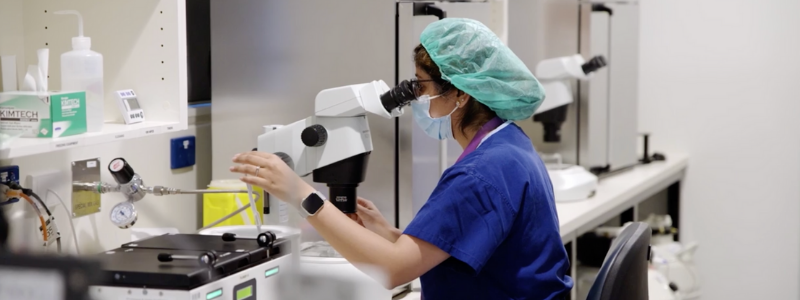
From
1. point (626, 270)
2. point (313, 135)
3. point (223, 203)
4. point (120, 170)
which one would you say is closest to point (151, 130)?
point (120, 170)

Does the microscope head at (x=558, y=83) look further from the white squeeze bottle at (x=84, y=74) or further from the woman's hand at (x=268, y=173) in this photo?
the white squeeze bottle at (x=84, y=74)

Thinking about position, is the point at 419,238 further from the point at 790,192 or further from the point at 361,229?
the point at 790,192

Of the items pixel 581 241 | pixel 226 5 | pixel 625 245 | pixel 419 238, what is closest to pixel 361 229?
pixel 419 238

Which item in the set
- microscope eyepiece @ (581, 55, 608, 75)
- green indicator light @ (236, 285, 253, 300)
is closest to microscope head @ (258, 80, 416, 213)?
green indicator light @ (236, 285, 253, 300)

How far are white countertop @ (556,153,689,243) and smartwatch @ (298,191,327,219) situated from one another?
1083mm

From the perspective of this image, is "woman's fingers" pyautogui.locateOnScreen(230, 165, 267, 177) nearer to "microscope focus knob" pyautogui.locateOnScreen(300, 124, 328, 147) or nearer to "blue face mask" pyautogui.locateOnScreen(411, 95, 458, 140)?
"microscope focus knob" pyautogui.locateOnScreen(300, 124, 328, 147)

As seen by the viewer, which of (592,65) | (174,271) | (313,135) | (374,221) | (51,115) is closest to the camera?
(174,271)

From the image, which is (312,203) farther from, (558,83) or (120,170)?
(558,83)

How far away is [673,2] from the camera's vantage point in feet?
11.6

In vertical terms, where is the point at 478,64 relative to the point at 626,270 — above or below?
above

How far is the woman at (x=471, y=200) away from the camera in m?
1.34

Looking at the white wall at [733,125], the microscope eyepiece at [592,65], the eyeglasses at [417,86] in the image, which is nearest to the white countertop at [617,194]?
the white wall at [733,125]

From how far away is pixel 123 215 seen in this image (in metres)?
1.55

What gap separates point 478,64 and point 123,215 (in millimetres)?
759
